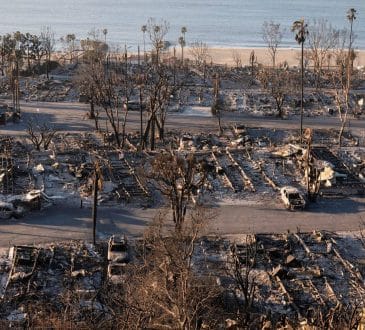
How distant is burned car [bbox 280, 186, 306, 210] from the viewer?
2923cm

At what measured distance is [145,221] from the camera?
27578mm

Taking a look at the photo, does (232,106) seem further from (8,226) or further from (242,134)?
(8,226)

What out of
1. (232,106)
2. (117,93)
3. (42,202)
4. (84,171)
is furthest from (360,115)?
(42,202)

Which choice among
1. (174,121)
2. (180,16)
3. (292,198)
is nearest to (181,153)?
(292,198)

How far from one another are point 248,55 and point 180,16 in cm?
5728

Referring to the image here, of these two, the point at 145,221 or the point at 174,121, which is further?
the point at 174,121

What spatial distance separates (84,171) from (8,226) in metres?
6.35

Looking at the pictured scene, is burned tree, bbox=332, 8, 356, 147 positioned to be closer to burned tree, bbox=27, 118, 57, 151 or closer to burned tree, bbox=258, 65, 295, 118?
burned tree, bbox=258, 65, 295, 118

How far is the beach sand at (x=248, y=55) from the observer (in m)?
79.9

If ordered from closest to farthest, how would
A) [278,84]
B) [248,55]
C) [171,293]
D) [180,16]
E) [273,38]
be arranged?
1. [171,293]
2. [278,84]
3. [273,38]
4. [248,55]
5. [180,16]

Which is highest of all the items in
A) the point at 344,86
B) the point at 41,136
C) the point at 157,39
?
the point at 157,39

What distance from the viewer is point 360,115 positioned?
47.3 m

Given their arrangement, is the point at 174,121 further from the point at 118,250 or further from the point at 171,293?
the point at 171,293

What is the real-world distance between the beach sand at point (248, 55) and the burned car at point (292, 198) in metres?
48.8
